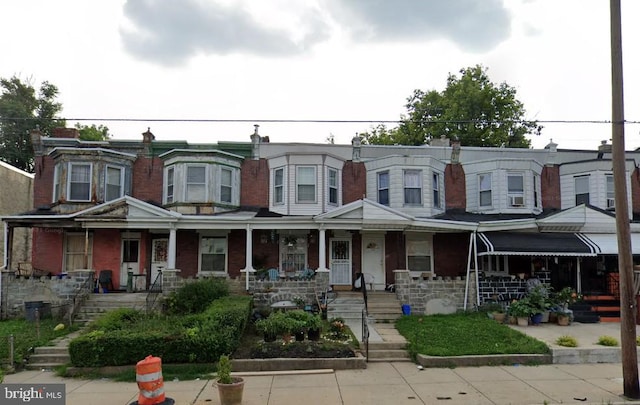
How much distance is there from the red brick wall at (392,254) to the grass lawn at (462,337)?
13.6ft

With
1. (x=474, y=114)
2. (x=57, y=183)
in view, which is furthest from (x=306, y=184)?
(x=474, y=114)

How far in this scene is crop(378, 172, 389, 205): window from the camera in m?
19.8

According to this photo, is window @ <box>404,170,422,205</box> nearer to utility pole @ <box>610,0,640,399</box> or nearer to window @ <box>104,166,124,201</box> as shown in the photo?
utility pole @ <box>610,0,640,399</box>

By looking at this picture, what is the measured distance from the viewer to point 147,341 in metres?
10.1

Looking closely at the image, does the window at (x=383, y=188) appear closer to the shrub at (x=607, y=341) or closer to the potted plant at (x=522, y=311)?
the potted plant at (x=522, y=311)

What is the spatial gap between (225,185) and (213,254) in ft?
9.74

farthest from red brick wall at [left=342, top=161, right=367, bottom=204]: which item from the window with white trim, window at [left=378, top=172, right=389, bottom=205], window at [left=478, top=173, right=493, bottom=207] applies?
the window with white trim

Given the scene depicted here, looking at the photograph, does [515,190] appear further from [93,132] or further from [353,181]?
[93,132]

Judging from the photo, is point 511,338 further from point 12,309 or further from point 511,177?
point 12,309

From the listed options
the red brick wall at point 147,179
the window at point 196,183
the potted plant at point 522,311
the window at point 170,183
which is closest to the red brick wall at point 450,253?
the potted plant at point 522,311

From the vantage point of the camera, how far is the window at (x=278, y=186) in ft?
63.7

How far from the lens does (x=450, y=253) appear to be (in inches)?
772

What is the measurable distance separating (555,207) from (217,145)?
1545 centimetres

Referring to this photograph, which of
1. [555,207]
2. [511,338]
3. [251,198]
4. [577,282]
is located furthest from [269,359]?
[555,207]
